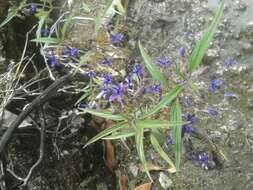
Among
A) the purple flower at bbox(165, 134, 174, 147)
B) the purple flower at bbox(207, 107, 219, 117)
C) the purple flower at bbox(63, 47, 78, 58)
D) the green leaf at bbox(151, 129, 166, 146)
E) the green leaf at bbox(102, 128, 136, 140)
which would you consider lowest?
the purple flower at bbox(165, 134, 174, 147)

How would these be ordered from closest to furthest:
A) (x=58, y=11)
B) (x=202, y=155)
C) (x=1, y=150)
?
(x=1, y=150)
(x=202, y=155)
(x=58, y=11)

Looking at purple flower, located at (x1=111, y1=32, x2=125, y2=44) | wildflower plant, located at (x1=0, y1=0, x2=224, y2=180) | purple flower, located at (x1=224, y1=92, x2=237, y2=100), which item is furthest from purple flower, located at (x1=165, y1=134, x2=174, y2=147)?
purple flower, located at (x1=111, y1=32, x2=125, y2=44)

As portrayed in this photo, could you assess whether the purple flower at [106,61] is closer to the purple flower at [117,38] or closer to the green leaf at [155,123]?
the purple flower at [117,38]

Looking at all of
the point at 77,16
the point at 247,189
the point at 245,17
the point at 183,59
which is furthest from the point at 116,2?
the point at 247,189

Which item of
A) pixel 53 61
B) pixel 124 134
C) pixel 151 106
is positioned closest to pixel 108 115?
pixel 124 134

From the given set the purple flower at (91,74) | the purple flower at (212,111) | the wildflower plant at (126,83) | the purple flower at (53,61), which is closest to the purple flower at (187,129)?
the wildflower plant at (126,83)

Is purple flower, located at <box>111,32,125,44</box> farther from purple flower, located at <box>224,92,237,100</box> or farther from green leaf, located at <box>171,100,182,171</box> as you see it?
green leaf, located at <box>171,100,182,171</box>

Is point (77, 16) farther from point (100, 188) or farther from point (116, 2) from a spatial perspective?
point (100, 188)

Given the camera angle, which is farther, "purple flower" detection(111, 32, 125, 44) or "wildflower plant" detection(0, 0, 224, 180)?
"purple flower" detection(111, 32, 125, 44)

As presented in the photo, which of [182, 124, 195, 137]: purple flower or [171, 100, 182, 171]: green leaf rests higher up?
[171, 100, 182, 171]: green leaf

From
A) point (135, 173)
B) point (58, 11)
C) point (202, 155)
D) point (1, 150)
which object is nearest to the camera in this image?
point (1, 150)
